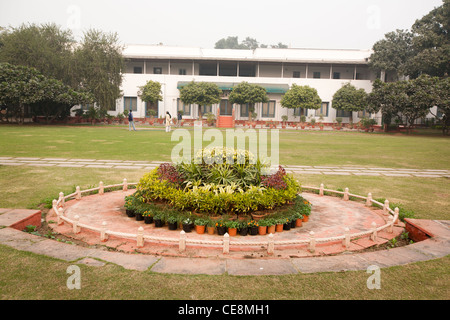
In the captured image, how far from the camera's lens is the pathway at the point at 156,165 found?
10.5 m

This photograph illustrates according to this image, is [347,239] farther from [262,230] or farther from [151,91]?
[151,91]

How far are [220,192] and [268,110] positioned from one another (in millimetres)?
34523

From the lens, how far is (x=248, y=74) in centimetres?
4144

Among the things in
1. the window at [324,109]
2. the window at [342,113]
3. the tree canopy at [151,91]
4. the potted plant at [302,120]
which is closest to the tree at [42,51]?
the tree canopy at [151,91]

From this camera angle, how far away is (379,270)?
3.68 metres

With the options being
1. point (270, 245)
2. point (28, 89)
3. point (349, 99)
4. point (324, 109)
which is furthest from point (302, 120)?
point (270, 245)

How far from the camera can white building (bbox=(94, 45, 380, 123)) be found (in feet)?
122

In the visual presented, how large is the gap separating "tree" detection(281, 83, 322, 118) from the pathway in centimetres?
2275

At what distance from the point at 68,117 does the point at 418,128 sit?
37821mm

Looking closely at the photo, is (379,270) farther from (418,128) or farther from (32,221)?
(418,128)

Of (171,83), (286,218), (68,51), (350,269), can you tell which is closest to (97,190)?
(286,218)

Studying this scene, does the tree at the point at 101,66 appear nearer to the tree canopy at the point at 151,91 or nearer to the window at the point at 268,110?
the tree canopy at the point at 151,91

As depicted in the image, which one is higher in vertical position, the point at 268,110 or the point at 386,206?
the point at 268,110

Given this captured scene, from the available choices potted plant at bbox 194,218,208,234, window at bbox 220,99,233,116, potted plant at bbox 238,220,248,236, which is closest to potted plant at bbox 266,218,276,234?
potted plant at bbox 238,220,248,236
